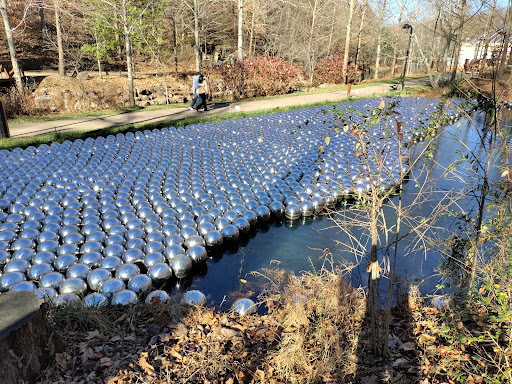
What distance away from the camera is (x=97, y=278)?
539 cm

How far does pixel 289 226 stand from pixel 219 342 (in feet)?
13.8

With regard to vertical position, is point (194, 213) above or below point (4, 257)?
above

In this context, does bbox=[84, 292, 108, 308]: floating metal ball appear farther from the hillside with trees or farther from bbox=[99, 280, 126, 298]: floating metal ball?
the hillside with trees

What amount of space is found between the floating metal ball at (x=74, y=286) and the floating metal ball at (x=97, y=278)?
96 millimetres

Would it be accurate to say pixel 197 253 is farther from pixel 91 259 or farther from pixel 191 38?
pixel 191 38

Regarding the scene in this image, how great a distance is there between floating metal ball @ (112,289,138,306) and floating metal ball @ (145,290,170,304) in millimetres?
175

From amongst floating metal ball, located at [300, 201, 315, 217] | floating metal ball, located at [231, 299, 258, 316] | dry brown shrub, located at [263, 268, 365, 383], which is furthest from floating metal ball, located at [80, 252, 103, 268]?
floating metal ball, located at [300, 201, 315, 217]

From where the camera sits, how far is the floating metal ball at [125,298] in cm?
486

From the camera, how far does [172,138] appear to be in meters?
11.8

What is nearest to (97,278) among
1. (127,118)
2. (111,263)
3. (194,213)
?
(111,263)

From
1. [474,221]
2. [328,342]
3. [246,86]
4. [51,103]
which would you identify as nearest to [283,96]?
[246,86]

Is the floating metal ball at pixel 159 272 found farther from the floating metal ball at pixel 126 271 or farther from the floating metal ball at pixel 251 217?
the floating metal ball at pixel 251 217

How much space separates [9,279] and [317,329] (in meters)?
4.19

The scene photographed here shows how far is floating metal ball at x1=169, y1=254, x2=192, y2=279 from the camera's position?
5.95 metres
